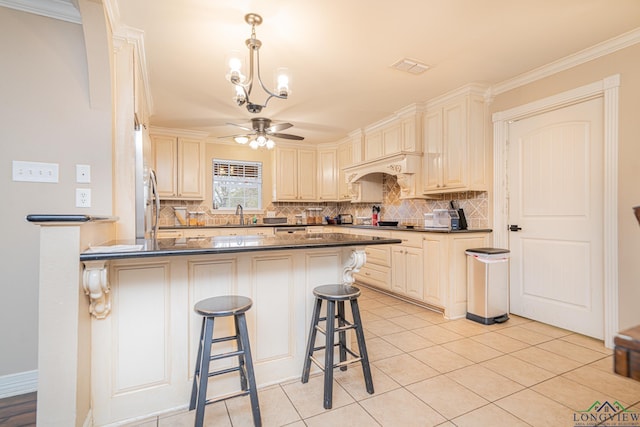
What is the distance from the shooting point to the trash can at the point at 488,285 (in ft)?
10.1

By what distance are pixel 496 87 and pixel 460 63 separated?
0.82 metres

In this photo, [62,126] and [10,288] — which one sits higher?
[62,126]

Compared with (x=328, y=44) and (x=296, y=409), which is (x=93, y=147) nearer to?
(x=328, y=44)

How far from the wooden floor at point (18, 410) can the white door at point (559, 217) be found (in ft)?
13.6

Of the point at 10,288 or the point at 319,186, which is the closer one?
the point at 10,288

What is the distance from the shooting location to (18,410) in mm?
1781

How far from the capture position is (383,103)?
396cm

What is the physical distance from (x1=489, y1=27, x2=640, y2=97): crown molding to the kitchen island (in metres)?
2.56

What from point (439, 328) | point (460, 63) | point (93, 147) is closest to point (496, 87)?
point (460, 63)

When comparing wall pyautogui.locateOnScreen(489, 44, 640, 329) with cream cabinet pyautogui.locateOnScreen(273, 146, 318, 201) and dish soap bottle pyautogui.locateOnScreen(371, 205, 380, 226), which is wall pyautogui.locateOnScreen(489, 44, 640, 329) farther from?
cream cabinet pyautogui.locateOnScreen(273, 146, 318, 201)

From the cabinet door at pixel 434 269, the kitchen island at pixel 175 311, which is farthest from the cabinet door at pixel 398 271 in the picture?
the kitchen island at pixel 175 311

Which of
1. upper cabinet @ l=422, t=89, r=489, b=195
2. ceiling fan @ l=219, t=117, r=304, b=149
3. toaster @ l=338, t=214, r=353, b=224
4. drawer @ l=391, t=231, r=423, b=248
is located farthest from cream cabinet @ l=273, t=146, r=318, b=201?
upper cabinet @ l=422, t=89, r=489, b=195

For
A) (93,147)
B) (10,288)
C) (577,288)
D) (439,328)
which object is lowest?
(439,328)

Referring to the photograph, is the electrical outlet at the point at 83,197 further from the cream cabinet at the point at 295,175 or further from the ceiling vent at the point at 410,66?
the cream cabinet at the point at 295,175
